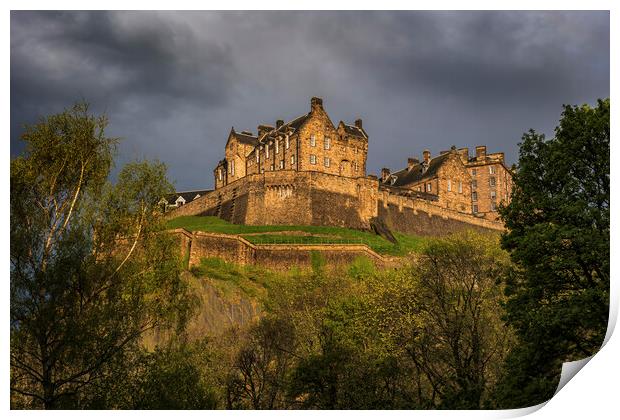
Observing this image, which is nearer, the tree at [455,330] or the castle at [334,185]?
the tree at [455,330]

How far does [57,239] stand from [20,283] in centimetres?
144

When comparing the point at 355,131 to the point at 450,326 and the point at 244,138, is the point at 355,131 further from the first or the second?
the point at 450,326

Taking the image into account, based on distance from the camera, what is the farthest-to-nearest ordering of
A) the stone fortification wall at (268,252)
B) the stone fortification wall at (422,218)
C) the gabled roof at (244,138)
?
1. the gabled roof at (244,138)
2. the stone fortification wall at (422,218)
3. the stone fortification wall at (268,252)

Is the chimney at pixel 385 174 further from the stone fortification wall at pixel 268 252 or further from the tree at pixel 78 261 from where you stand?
the tree at pixel 78 261

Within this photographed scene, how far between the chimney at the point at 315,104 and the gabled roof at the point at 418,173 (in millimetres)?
15756

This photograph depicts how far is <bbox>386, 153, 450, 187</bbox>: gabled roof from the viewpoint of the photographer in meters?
73.3

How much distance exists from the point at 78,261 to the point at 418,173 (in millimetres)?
59275

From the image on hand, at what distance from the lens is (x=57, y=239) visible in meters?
18.3

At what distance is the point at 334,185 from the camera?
58.2 m

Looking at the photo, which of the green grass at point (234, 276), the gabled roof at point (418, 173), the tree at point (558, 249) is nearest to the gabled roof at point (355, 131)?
the gabled roof at point (418, 173)

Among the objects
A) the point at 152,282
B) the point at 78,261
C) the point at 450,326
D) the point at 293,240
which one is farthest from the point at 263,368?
the point at 293,240

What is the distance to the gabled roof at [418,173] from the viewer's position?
241 feet

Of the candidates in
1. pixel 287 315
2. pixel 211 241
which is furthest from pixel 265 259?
pixel 287 315
